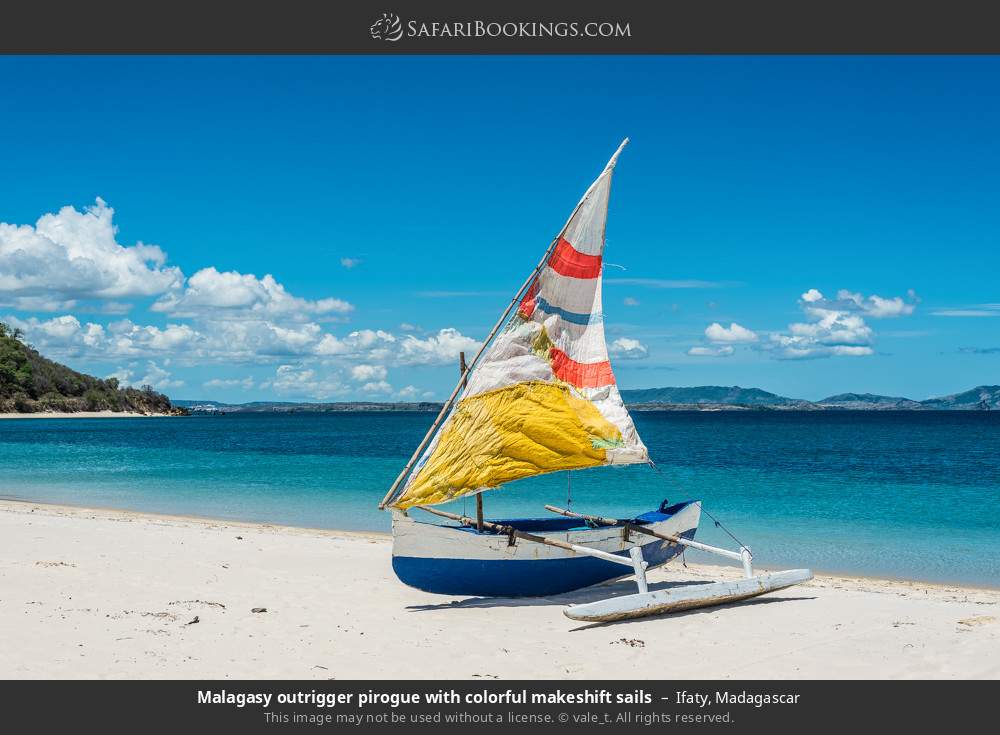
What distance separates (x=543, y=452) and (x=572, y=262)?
3359 mm

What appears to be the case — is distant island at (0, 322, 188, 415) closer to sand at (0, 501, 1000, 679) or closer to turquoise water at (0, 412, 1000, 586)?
turquoise water at (0, 412, 1000, 586)

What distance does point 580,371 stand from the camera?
1398cm

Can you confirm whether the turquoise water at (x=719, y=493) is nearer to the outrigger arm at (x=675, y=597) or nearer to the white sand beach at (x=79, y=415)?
the outrigger arm at (x=675, y=597)

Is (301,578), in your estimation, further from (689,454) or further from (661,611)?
(689,454)

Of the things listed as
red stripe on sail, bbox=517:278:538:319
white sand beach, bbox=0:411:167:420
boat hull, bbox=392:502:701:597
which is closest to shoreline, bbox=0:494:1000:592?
boat hull, bbox=392:502:701:597

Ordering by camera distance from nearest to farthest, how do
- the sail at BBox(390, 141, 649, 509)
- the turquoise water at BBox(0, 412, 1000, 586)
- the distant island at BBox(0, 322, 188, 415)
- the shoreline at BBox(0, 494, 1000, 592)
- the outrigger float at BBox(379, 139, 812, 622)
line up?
the outrigger float at BBox(379, 139, 812, 622), the sail at BBox(390, 141, 649, 509), the shoreline at BBox(0, 494, 1000, 592), the turquoise water at BBox(0, 412, 1000, 586), the distant island at BBox(0, 322, 188, 415)

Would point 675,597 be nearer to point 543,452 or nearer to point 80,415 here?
point 543,452

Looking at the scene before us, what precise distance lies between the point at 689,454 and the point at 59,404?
139469 mm

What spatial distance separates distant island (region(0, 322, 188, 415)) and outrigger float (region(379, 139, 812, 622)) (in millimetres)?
158323

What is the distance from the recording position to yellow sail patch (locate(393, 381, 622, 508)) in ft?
41.2

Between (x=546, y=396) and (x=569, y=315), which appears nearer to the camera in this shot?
(x=546, y=396)

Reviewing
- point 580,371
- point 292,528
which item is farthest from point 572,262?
point 292,528

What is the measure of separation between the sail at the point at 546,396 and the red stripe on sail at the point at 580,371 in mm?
19
